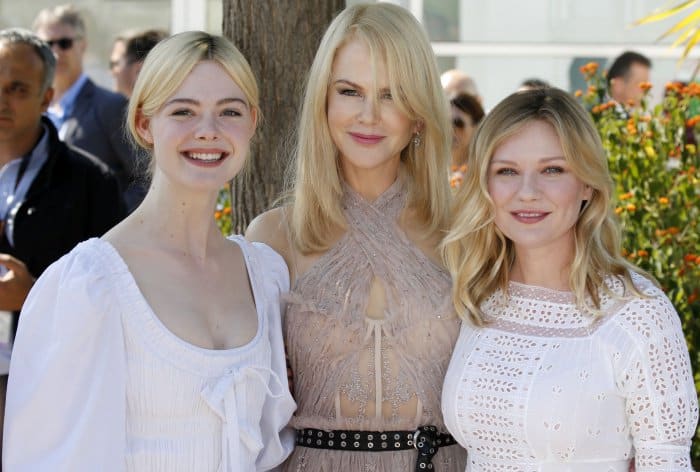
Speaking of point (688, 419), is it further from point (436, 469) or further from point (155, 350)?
point (155, 350)

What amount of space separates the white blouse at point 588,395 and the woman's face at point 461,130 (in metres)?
3.30

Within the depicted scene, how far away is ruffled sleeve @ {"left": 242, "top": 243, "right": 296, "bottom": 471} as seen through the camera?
9.52ft

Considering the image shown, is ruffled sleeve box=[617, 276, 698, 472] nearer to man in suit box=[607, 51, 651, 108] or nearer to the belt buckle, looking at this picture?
the belt buckle

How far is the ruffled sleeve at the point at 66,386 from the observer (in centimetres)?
242

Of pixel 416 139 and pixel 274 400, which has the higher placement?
pixel 416 139

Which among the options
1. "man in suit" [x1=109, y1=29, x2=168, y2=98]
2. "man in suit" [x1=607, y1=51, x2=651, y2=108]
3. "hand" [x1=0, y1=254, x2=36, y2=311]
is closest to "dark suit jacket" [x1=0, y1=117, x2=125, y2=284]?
"hand" [x1=0, y1=254, x2=36, y2=311]

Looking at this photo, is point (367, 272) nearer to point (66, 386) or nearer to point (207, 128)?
point (207, 128)

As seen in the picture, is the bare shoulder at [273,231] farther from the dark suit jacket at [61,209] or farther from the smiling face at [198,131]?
the dark suit jacket at [61,209]

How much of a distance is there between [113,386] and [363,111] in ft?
3.59

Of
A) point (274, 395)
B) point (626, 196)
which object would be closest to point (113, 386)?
point (274, 395)

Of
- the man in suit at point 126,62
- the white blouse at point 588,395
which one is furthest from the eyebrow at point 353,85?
the man in suit at point 126,62

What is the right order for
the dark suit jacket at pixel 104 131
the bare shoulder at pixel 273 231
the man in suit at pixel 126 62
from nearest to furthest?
the bare shoulder at pixel 273 231 → the dark suit jacket at pixel 104 131 → the man in suit at pixel 126 62

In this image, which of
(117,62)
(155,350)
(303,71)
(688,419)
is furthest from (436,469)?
(117,62)

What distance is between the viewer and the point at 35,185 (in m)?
4.24
